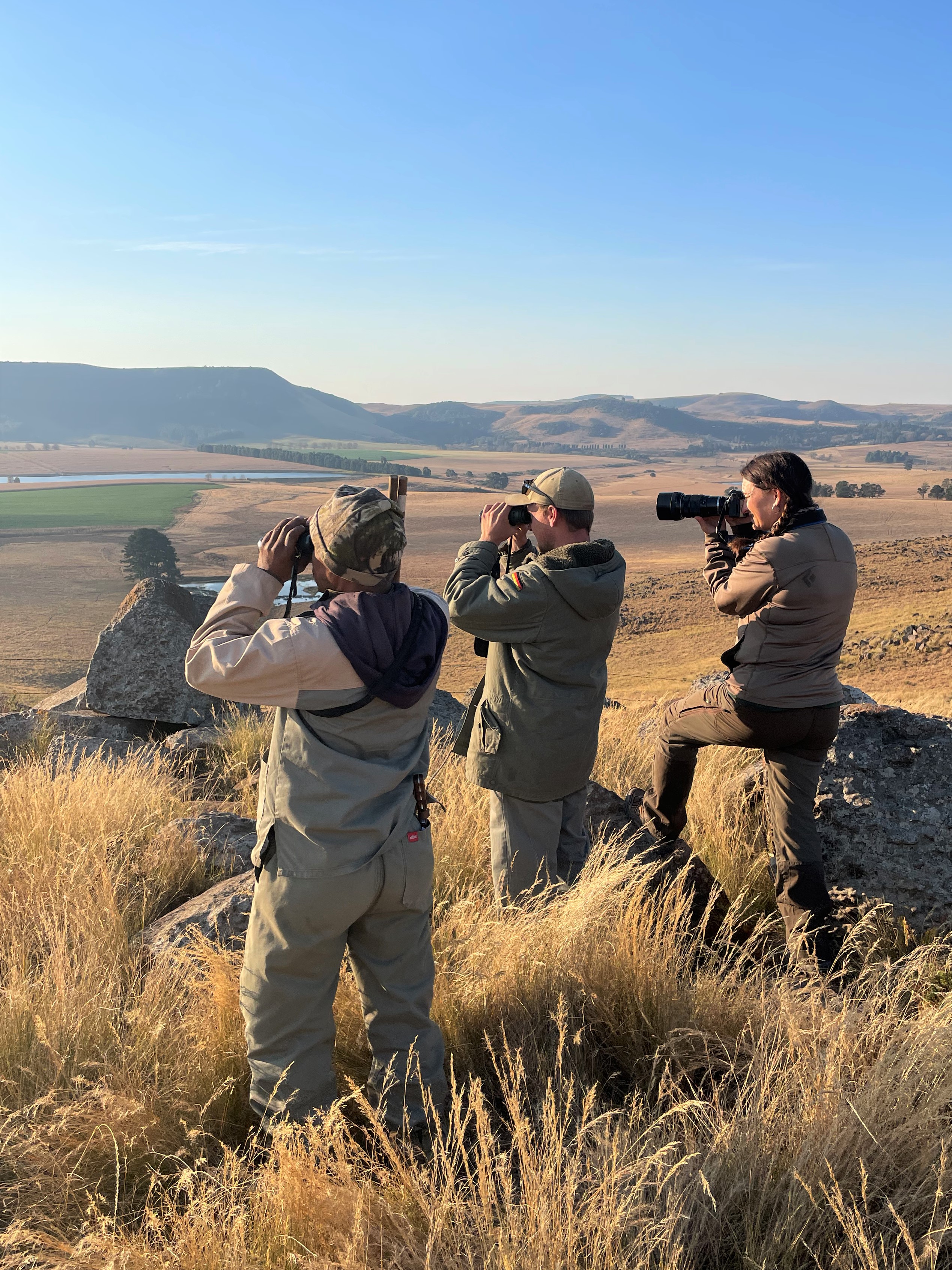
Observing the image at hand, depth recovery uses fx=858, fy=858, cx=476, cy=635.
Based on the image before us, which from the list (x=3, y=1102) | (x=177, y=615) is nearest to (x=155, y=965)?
(x=3, y=1102)

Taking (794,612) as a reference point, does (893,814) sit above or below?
below

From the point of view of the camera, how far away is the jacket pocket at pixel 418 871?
2.34m

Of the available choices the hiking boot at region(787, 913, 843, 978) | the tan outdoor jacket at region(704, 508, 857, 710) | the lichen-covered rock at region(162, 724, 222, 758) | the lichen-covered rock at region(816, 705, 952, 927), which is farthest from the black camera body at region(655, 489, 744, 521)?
the lichen-covered rock at region(162, 724, 222, 758)

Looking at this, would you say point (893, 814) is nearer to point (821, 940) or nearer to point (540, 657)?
point (821, 940)

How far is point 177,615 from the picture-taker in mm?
8102

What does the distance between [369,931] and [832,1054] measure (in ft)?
4.25

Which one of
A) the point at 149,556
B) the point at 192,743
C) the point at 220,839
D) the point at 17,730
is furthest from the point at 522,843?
the point at 149,556

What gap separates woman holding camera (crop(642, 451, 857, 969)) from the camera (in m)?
3.45

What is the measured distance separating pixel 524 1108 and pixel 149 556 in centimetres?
8285

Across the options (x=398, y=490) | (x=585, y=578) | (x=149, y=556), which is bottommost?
(x=149, y=556)

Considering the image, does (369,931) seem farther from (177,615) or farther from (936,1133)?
(177,615)

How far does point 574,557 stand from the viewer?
3.49 metres

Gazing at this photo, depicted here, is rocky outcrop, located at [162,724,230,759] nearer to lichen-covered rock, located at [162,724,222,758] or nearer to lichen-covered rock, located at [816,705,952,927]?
lichen-covered rock, located at [162,724,222,758]

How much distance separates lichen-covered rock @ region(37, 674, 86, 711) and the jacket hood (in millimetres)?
6005
